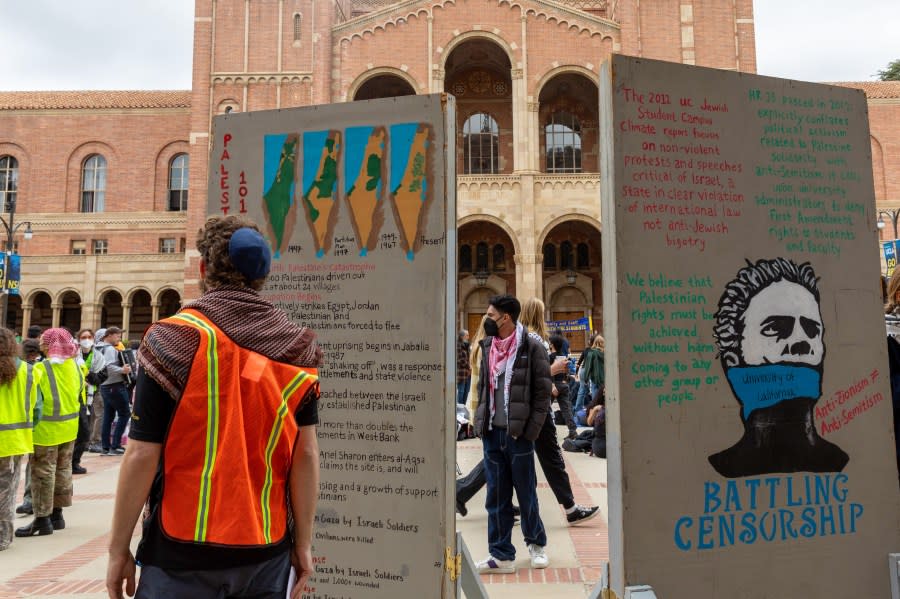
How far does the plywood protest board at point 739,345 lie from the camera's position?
243 centimetres

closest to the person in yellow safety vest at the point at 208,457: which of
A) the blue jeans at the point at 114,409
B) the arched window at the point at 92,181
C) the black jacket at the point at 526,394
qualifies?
the black jacket at the point at 526,394

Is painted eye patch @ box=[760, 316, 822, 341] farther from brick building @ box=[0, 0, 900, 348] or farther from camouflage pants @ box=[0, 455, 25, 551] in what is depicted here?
brick building @ box=[0, 0, 900, 348]

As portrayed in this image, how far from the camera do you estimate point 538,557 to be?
4430 millimetres

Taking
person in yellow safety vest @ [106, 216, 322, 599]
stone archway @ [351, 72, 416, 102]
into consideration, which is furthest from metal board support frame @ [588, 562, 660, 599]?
stone archway @ [351, 72, 416, 102]

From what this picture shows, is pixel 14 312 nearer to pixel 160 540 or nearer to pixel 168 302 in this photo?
pixel 168 302

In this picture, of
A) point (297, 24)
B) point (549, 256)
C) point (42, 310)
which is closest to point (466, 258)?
point (549, 256)

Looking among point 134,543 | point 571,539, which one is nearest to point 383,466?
point 571,539

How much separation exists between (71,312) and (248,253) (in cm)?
3397

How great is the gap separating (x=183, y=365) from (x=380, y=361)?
48.3 inches

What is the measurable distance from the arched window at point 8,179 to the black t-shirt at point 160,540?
37.3 metres

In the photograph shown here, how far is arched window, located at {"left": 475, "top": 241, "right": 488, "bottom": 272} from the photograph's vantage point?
28.2 m

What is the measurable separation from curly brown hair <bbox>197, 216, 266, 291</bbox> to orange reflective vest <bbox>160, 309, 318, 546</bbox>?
160mm

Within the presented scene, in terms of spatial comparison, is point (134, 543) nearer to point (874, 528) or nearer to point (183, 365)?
point (183, 365)

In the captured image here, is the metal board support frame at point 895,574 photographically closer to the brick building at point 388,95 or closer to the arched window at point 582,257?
the brick building at point 388,95
